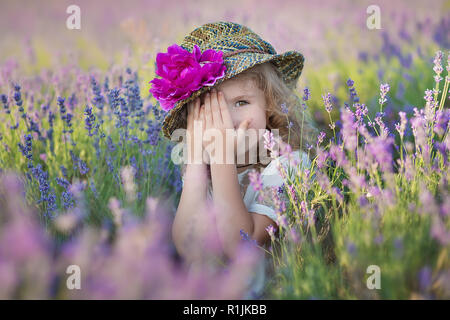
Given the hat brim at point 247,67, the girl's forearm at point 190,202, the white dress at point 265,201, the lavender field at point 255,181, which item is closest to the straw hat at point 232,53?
the hat brim at point 247,67

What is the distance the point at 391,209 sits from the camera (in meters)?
1.28

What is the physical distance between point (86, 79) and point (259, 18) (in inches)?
122

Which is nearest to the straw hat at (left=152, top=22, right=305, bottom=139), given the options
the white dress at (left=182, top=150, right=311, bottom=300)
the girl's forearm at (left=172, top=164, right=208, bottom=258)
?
the girl's forearm at (left=172, top=164, right=208, bottom=258)

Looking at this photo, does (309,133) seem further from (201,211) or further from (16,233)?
(16,233)

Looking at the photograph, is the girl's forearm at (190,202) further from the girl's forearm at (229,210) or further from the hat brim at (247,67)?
the hat brim at (247,67)

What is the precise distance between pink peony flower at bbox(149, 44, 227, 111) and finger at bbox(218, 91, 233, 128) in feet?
0.30

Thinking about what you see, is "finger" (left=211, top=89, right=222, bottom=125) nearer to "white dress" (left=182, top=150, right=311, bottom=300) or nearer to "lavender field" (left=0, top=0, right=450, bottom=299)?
"white dress" (left=182, top=150, right=311, bottom=300)

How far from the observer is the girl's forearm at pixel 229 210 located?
5.83ft

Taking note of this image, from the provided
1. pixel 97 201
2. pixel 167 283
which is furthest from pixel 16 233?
pixel 97 201

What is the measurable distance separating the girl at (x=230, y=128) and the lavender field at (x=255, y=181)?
5.3 inches

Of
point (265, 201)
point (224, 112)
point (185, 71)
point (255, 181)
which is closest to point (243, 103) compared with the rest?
point (224, 112)

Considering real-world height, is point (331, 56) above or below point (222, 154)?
above

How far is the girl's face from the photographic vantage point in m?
2.00

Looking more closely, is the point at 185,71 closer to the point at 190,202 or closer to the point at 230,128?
the point at 230,128
